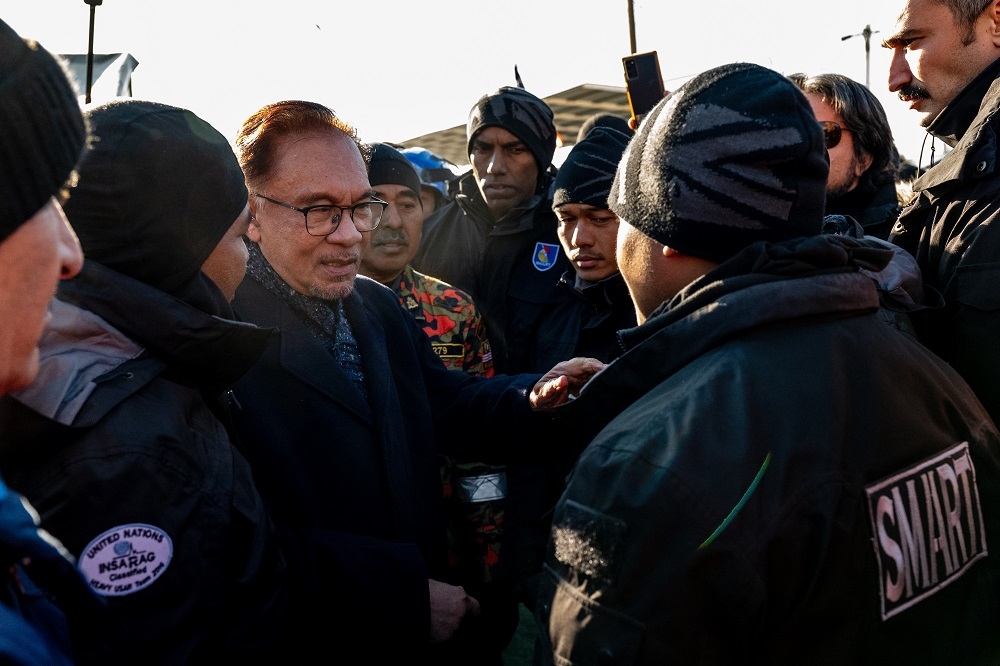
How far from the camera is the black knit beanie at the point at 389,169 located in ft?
13.5

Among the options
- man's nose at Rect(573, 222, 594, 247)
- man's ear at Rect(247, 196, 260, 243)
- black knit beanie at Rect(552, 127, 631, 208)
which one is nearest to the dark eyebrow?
black knit beanie at Rect(552, 127, 631, 208)

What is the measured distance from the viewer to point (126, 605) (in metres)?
1.38

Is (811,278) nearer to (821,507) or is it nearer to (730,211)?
(730,211)

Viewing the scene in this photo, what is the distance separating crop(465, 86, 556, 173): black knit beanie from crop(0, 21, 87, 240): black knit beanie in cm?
363

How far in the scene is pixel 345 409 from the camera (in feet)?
7.38

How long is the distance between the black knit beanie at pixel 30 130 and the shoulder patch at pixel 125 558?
66cm

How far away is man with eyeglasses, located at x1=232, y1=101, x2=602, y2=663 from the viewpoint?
1.99 meters

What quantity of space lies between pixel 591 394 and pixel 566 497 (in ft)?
0.86

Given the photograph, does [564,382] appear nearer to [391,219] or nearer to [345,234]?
[345,234]

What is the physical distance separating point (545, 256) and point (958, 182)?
2.25 m

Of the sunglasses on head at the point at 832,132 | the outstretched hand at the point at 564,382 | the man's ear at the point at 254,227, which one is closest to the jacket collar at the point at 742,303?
the outstretched hand at the point at 564,382

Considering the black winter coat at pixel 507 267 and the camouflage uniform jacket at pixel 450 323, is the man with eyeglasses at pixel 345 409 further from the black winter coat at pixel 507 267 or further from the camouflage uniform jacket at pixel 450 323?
the black winter coat at pixel 507 267

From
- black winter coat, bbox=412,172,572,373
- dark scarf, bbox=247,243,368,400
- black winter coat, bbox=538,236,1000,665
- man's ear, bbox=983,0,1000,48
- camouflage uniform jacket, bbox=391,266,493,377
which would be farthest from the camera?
black winter coat, bbox=412,172,572,373

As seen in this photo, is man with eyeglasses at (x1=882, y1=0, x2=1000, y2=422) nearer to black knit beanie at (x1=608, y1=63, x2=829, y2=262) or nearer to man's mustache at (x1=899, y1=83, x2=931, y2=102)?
man's mustache at (x1=899, y1=83, x2=931, y2=102)
